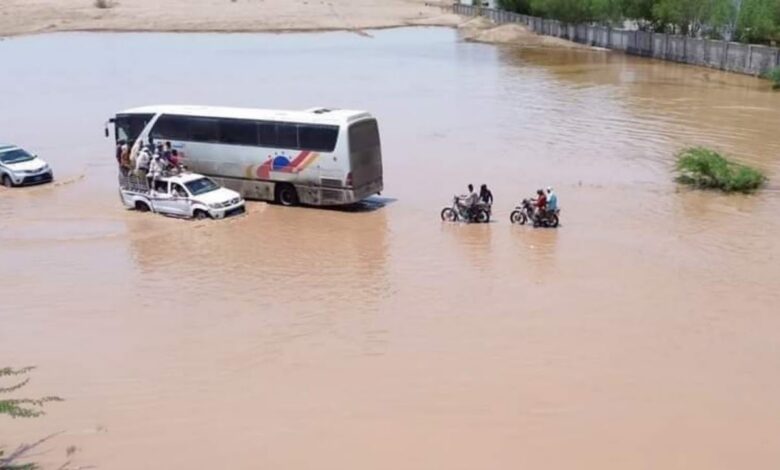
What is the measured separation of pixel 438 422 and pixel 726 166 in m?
17.1

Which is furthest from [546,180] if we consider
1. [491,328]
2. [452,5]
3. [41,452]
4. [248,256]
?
[452,5]

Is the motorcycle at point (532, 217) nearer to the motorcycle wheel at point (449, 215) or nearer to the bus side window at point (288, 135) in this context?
the motorcycle wheel at point (449, 215)

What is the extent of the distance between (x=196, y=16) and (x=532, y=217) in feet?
268

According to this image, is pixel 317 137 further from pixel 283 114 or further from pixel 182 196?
pixel 182 196

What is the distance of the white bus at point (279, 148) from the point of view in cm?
2447

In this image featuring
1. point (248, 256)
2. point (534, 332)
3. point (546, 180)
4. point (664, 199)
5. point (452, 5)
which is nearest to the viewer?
point (534, 332)

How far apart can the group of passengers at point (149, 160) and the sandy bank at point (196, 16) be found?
69.2m

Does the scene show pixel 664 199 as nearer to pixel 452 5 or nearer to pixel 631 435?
pixel 631 435

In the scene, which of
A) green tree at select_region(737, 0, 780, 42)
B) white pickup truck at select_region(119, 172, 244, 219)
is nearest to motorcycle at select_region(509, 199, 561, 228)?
white pickup truck at select_region(119, 172, 244, 219)

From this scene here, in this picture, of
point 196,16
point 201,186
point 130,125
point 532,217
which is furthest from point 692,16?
point 196,16

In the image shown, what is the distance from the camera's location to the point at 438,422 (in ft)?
41.6

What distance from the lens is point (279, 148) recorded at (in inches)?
997

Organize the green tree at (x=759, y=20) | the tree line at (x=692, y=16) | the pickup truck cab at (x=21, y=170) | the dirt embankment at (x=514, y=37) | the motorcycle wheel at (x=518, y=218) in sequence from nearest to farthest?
the motorcycle wheel at (x=518, y=218) → the pickup truck cab at (x=21, y=170) → the green tree at (x=759, y=20) → the tree line at (x=692, y=16) → the dirt embankment at (x=514, y=37)

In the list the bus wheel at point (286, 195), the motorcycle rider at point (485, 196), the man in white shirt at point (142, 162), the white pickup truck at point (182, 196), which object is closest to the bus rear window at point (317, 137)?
the bus wheel at point (286, 195)
